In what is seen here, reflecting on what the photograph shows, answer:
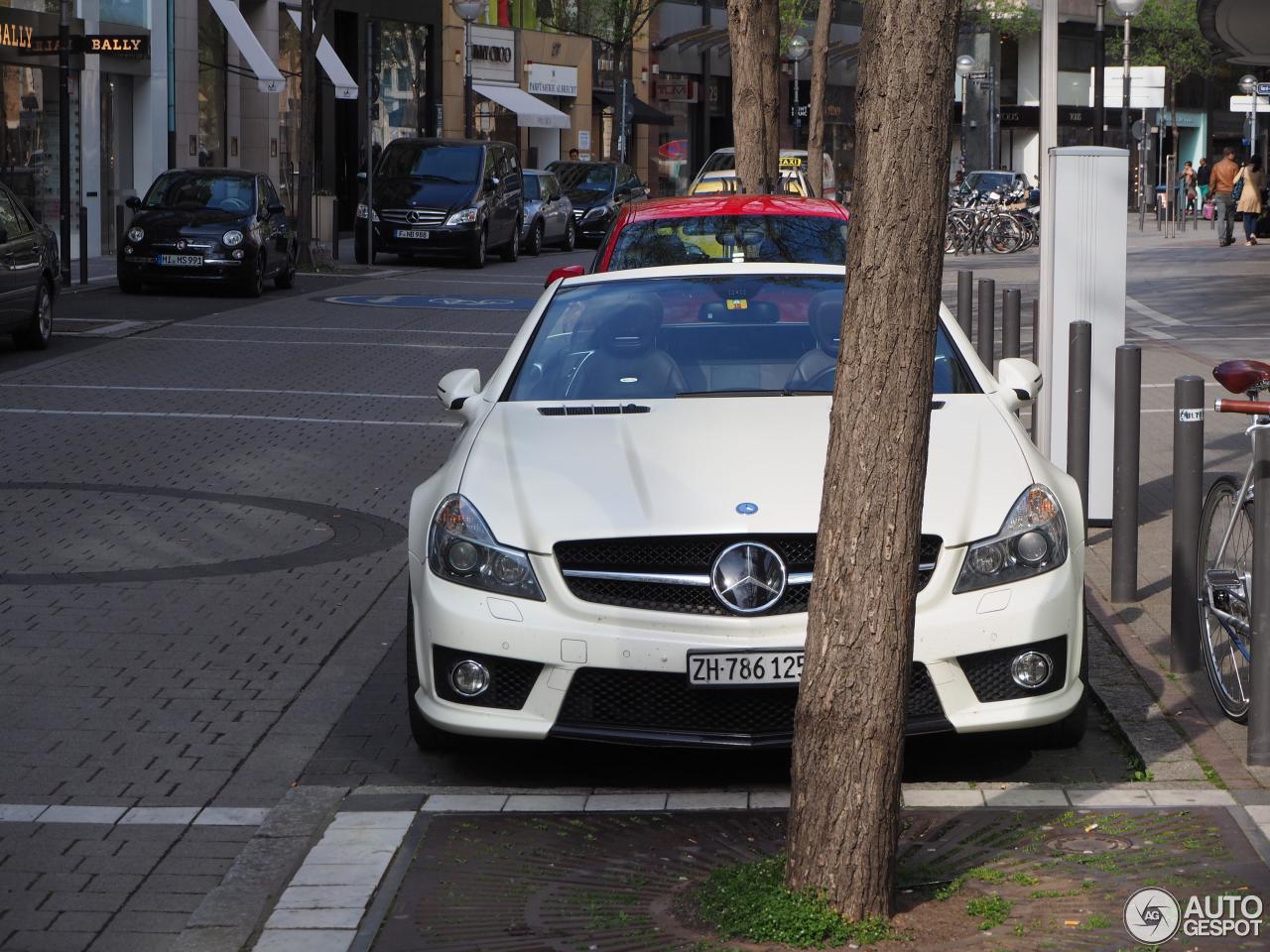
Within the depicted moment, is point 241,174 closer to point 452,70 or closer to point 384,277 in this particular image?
point 384,277

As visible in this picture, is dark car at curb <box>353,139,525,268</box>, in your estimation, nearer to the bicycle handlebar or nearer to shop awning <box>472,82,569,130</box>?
shop awning <box>472,82,569,130</box>

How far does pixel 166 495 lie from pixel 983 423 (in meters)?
5.84

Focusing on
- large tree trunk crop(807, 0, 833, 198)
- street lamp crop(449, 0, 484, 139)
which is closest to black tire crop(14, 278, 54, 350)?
large tree trunk crop(807, 0, 833, 198)

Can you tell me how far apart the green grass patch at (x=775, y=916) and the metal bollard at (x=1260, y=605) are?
1787mm

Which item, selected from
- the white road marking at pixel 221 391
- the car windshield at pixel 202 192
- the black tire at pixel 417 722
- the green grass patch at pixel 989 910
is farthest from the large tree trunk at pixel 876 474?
the car windshield at pixel 202 192

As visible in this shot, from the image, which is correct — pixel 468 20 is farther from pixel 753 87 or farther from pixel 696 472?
pixel 696 472

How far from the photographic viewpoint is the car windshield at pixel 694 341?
675 cm

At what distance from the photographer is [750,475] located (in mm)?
5621

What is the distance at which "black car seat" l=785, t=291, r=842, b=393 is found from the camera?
22.3 ft

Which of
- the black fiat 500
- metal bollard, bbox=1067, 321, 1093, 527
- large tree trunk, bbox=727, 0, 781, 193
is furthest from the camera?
the black fiat 500

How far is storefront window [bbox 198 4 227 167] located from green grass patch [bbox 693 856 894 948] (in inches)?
1378

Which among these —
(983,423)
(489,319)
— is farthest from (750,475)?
(489,319)

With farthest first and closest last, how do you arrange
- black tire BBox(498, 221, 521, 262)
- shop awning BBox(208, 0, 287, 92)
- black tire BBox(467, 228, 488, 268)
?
shop awning BBox(208, 0, 287, 92) → black tire BBox(498, 221, 521, 262) → black tire BBox(467, 228, 488, 268)

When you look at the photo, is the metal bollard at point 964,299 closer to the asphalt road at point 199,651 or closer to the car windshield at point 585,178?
the asphalt road at point 199,651
